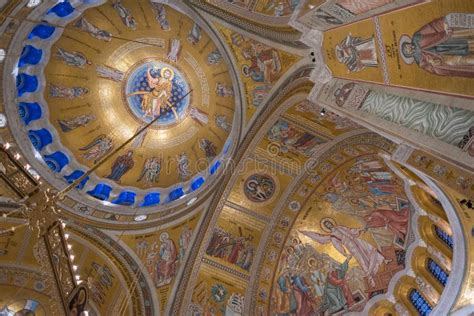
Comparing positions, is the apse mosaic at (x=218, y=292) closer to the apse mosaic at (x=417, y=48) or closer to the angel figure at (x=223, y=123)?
the angel figure at (x=223, y=123)

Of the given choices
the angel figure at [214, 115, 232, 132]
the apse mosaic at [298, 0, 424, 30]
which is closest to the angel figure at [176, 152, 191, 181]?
the angel figure at [214, 115, 232, 132]

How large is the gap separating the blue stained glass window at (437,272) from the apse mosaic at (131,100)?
7.09 metres

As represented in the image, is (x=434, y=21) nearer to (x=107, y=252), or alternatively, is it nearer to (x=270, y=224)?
(x=270, y=224)

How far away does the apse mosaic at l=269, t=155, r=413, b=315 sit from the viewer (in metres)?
11.6

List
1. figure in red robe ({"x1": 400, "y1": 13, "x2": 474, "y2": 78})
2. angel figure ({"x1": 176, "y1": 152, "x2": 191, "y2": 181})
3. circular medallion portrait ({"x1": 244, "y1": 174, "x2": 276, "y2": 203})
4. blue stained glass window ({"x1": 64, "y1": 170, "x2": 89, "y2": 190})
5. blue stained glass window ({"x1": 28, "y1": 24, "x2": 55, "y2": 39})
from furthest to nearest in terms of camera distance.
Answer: angel figure ({"x1": 176, "y1": 152, "x2": 191, "y2": 181}) < blue stained glass window ({"x1": 64, "y1": 170, "x2": 89, "y2": 190}) < circular medallion portrait ({"x1": 244, "y1": 174, "x2": 276, "y2": 203}) < blue stained glass window ({"x1": 28, "y1": 24, "x2": 55, "y2": 39}) < figure in red robe ({"x1": 400, "y1": 13, "x2": 474, "y2": 78})

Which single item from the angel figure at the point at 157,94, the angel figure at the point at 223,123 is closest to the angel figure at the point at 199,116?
the angel figure at the point at 223,123

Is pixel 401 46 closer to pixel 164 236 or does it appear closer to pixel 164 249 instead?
pixel 164 236

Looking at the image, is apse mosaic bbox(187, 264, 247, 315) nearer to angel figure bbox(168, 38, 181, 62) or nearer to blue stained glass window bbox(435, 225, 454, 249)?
blue stained glass window bbox(435, 225, 454, 249)

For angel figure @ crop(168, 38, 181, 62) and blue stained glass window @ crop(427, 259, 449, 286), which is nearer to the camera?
blue stained glass window @ crop(427, 259, 449, 286)

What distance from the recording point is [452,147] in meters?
4.52

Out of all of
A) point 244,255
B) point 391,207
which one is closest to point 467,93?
point 391,207

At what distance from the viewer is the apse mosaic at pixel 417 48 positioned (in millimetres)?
4336

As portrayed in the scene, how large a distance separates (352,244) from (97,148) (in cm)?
993

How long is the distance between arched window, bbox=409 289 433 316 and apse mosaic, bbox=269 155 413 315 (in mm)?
764
